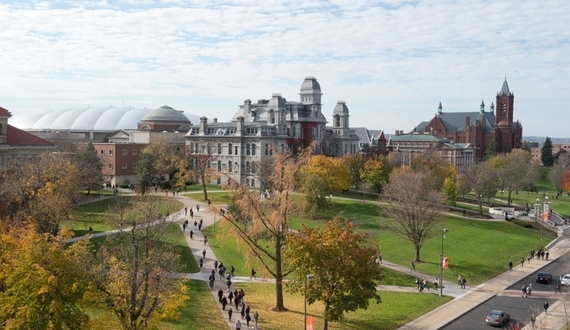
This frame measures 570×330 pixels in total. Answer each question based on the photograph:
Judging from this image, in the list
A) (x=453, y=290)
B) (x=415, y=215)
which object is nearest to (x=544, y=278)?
(x=453, y=290)

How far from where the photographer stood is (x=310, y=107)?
94250 mm

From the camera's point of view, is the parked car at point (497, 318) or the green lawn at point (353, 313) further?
the parked car at point (497, 318)

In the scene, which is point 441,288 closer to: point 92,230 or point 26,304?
point 26,304

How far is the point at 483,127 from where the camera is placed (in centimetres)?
13950

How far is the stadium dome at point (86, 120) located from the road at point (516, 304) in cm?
9054

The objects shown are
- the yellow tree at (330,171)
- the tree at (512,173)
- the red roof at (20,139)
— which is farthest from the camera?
the tree at (512,173)

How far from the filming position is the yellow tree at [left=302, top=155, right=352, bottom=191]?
2613 inches

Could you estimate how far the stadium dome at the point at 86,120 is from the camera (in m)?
127

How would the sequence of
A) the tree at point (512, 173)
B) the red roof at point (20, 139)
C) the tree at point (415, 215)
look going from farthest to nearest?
1. the tree at point (512, 173)
2. the red roof at point (20, 139)
3. the tree at point (415, 215)

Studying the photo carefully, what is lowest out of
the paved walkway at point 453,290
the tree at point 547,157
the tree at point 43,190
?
the paved walkway at point 453,290

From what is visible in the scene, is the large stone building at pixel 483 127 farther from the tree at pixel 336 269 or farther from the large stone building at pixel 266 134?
the tree at pixel 336 269

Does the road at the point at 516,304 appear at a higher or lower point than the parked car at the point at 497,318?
lower

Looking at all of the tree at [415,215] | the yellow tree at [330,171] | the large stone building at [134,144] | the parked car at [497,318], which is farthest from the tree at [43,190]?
the large stone building at [134,144]

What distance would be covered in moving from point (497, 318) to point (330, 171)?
3754 cm
